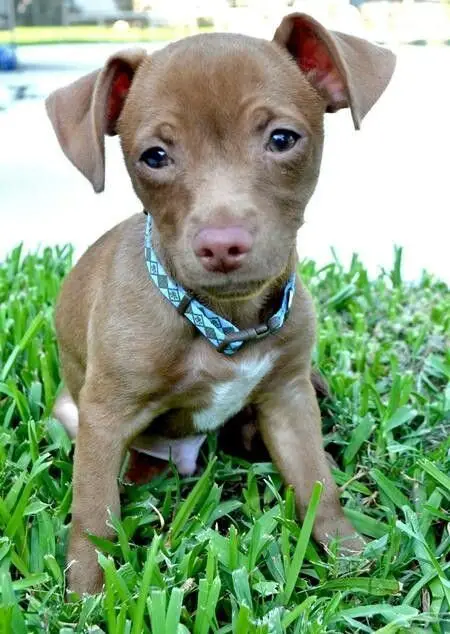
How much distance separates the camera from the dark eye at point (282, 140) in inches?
102

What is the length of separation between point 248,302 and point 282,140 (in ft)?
2.09

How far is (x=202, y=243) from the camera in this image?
240 centimetres

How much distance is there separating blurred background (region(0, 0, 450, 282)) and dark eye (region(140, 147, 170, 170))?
1.08m

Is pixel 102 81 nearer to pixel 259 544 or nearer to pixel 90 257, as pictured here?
pixel 90 257

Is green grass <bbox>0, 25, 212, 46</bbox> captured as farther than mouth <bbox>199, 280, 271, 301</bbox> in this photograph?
Yes

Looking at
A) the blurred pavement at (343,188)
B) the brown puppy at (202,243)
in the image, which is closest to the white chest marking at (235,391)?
the brown puppy at (202,243)

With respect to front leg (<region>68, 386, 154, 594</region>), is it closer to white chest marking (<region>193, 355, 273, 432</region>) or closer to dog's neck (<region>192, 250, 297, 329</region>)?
white chest marking (<region>193, 355, 273, 432</region>)

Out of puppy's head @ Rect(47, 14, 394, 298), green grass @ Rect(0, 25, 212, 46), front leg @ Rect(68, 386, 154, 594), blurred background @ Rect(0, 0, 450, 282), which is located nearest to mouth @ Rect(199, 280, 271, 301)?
puppy's head @ Rect(47, 14, 394, 298)

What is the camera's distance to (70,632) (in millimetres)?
2383

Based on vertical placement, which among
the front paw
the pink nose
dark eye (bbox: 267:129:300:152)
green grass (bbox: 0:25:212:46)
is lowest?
green grass (bbox: 0:25:212:46)

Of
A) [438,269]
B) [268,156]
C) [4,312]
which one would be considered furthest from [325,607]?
[438,269]

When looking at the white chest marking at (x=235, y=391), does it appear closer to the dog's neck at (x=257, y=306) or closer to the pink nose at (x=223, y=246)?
the dog's neck at (x=257, y=306)

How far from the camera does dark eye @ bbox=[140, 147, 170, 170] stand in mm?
2625

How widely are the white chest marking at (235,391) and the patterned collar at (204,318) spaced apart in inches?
3.2
